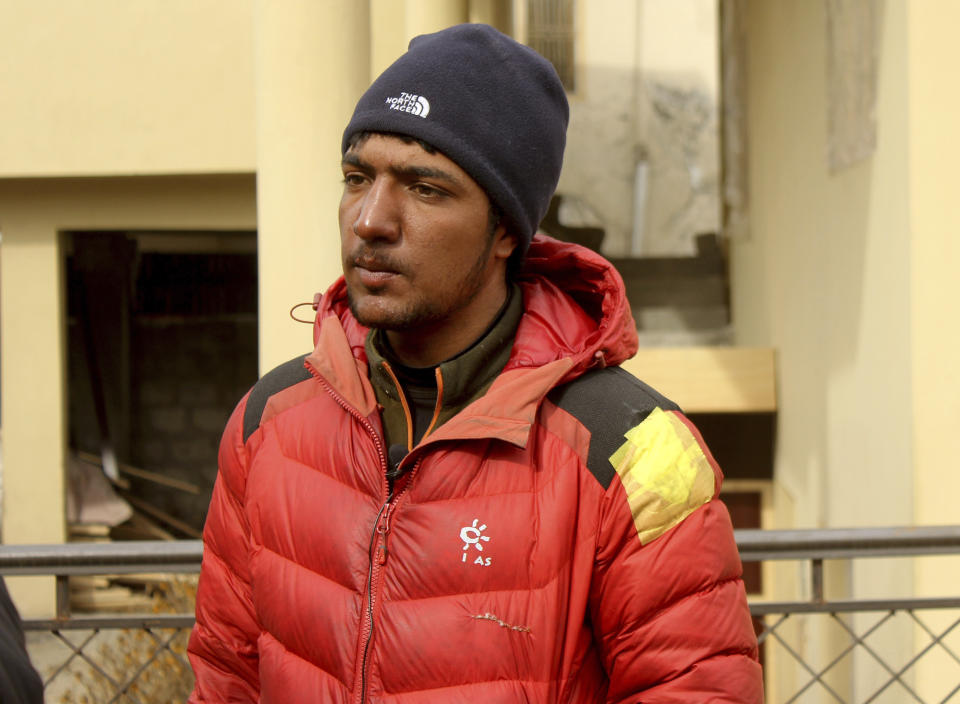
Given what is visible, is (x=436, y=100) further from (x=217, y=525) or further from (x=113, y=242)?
(x=113, y=242)

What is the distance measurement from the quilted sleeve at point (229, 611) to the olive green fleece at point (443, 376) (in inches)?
10.0

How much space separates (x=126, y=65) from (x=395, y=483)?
5.86m

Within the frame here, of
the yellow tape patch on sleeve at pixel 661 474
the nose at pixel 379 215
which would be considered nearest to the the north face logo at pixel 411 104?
the nose at pixel 379 215

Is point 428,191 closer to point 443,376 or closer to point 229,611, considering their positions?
point 443,376

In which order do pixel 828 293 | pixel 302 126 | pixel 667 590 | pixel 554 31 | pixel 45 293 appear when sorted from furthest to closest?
pixel 554 31 → pixel 45 293 → pixel 828 293 → pixel 302 126 → pixel 667 590

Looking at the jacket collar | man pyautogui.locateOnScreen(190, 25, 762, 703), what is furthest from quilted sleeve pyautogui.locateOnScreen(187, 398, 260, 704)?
the jacket collar

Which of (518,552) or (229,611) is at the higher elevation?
(518,552)

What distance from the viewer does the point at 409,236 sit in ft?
4.55

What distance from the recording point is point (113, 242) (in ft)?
28.9

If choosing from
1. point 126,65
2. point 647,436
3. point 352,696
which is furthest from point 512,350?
point 126,65

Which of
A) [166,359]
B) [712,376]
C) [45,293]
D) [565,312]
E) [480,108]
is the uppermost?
[480,108]

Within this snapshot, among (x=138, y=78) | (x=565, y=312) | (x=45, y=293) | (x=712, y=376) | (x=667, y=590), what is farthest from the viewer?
(x=45, y=293)

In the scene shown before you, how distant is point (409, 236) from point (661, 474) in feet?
1.54

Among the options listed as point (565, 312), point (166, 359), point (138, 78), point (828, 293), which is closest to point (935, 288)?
point (828, 293)
